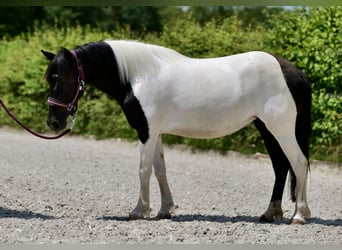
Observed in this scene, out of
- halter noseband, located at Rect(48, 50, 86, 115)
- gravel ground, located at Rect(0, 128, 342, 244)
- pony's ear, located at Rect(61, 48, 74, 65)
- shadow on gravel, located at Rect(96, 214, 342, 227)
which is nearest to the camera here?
gravel ground, located at Rect(0, 128, 342, 244)

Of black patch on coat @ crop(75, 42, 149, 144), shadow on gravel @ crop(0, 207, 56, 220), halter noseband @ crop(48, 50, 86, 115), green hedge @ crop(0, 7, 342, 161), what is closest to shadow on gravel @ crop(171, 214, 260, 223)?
black patch on coat @ crop(75, 42, 149, 144)

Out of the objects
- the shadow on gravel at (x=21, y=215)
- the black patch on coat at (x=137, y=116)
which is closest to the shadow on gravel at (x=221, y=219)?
the shadow on gravel at (x=21, y=215)

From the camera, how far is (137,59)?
239 inches

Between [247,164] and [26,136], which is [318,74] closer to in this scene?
[247,164]

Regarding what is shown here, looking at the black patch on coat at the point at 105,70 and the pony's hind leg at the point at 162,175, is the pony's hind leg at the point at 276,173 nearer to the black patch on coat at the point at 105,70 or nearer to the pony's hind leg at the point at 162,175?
the pony's hind leg at the point at 162,175

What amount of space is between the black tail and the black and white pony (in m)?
0.01

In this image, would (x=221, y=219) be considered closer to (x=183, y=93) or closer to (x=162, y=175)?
(x=162, y=175)

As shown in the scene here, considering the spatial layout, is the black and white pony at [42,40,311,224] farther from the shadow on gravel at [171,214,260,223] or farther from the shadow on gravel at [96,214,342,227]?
the shadow on gravel at [171,214,260,223]

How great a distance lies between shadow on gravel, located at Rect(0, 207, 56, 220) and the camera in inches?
241

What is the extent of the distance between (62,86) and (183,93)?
112 centimetres

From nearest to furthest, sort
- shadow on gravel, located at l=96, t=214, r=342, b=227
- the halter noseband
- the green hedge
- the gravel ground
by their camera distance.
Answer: the gravel ground, the halter noseband, shadow on gravel, located at l=96, t=214, r=342, b=227, the green hedge

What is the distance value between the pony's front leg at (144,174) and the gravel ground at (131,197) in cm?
17

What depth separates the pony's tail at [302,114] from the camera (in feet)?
20.0

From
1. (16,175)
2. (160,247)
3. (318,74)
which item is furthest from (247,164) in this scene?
(160,247)
